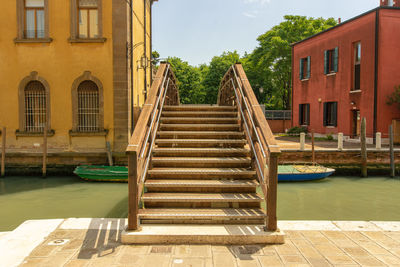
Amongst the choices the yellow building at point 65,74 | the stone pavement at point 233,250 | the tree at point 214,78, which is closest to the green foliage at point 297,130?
the yellow building at point 65,74

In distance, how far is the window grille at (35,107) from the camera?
44.1 ft

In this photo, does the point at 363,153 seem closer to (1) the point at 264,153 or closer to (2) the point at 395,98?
(2) the point at 395,98

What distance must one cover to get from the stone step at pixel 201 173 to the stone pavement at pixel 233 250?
3.56 feet

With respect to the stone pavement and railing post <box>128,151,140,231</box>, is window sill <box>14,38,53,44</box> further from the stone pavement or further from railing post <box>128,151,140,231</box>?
railing post <box>128,151,140,231</box>

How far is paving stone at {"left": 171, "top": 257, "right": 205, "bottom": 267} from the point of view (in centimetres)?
348

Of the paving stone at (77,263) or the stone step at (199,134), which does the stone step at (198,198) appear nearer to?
the paving stone at (77,263)

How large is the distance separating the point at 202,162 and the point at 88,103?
9.24m

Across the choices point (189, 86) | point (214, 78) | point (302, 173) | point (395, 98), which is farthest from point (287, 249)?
point (189, 86)

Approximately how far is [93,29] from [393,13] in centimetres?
1467

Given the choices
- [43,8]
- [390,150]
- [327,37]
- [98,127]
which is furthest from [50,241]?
[327,37]

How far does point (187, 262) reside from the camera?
3.55m

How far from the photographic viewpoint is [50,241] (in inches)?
163

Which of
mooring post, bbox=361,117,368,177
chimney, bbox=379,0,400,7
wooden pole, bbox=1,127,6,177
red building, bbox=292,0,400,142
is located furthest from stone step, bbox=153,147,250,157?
chimney, bbox=379,0,400,7

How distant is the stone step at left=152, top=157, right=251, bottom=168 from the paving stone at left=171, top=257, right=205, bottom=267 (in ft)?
7.20
